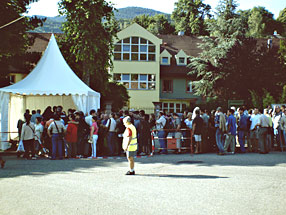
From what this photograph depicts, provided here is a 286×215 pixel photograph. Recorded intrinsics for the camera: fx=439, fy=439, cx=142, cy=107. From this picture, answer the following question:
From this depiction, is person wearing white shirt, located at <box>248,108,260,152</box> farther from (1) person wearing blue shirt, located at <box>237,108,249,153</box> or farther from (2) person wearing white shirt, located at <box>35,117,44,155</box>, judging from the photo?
(2) person wearing white shirt, located at <box>35,117,44,155</box>

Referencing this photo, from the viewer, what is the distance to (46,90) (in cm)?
2052

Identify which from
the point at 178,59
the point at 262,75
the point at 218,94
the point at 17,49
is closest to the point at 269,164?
the point at 17,49

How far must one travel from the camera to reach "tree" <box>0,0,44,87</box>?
961 inches

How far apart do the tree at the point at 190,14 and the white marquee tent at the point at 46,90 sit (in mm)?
43082

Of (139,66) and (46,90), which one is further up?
(139,66)

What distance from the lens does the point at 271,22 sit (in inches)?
2665

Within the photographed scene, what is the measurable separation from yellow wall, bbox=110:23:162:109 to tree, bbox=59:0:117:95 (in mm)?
16202

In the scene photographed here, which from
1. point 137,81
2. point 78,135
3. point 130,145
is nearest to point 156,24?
point 137,81

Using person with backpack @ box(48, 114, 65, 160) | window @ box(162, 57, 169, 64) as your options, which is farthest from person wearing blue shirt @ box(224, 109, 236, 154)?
window @ box(162, 57, 169, 64)

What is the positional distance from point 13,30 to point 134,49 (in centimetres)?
2433

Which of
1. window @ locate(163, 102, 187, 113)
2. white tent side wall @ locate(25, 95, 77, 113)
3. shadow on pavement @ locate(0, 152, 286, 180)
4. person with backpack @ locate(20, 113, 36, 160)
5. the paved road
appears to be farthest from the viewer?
window @ locate(163, 102, 187, 113)

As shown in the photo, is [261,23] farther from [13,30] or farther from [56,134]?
[56,134]

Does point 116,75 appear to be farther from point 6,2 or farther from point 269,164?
point 269,164

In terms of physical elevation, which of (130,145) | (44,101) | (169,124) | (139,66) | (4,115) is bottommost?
(130,145)
